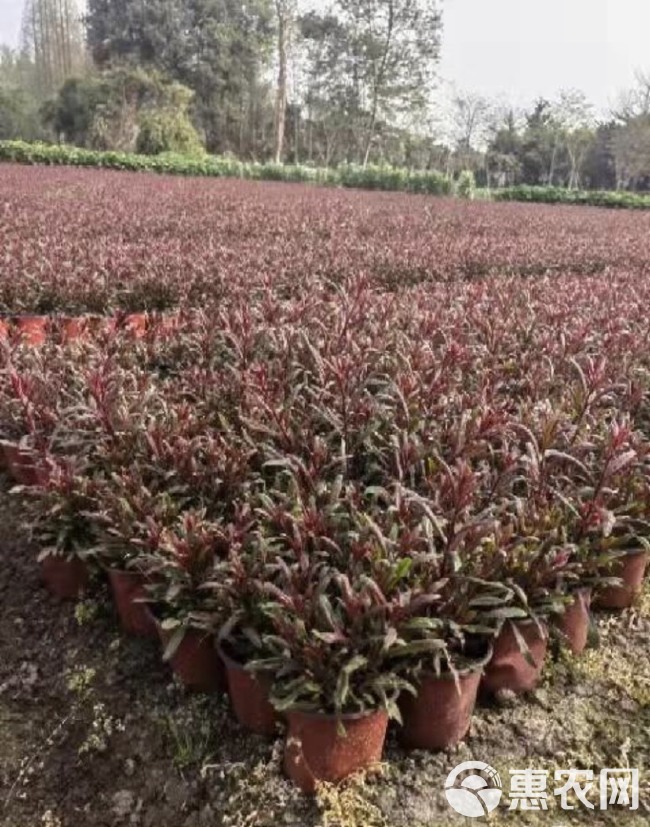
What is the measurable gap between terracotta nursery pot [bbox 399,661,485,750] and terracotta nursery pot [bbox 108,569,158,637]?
0.86 meters

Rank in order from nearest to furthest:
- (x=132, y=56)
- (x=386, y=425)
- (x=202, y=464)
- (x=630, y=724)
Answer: (x=630, y=724)
(x=202, y=464)
(x=386, y=425)
(x=132, y=56)

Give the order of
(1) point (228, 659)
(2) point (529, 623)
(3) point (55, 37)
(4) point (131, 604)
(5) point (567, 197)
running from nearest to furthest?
(1) point (228, 659)
(2) point (529, 623)
(4) point (131, 604)
(5) point (567, 197)
(3) point (55, 37)

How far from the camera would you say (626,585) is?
275cm

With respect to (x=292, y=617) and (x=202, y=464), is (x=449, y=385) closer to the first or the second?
(x=202, y=464)

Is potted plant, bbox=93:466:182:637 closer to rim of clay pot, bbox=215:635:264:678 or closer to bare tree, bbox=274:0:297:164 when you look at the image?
rim of clay pot, bbox=215:635:264:678

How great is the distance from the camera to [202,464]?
2721 mm

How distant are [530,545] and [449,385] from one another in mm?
1098

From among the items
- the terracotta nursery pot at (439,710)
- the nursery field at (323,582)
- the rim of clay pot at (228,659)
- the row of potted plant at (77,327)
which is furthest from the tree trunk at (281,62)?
the terracotta nursery pot at (439,710)

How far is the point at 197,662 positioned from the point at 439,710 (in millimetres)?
717

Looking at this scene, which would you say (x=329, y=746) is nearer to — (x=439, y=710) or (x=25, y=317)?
(x=439, y=710)

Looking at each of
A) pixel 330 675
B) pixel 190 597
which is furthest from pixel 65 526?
pixel 330 675

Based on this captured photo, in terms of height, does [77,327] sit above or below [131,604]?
above

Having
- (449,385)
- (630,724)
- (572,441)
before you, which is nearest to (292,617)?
(630,724)
